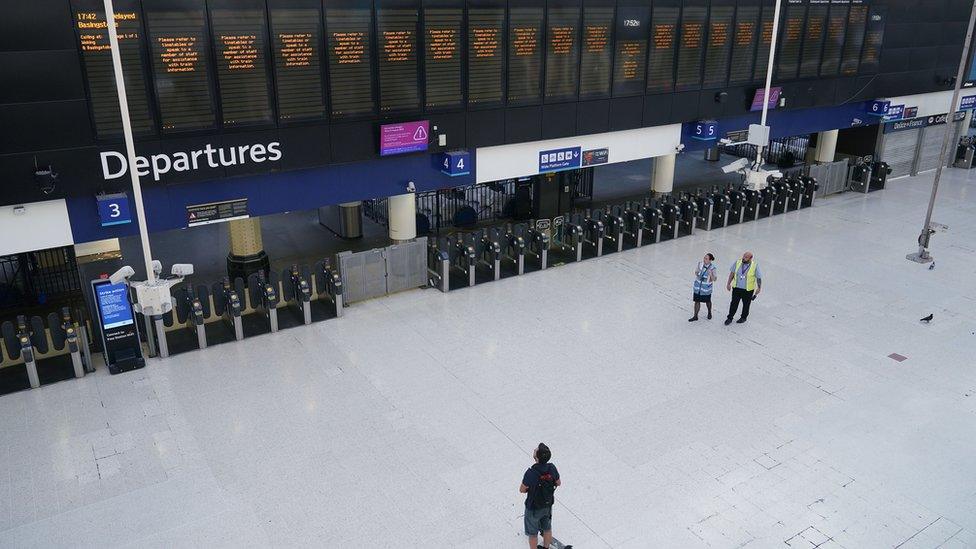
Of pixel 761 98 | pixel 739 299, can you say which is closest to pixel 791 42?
pixel 761 98

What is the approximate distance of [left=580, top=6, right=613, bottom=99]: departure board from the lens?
1283cm

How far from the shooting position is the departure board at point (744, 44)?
14.8m

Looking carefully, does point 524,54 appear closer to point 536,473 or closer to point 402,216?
point 402,216

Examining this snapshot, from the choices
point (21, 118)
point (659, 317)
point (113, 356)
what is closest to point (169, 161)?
point (21, 118)

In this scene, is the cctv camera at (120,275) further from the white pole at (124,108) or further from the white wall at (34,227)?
the white pole at (124,108)

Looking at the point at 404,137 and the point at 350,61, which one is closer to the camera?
the point at 350,61

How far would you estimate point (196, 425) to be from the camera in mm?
8516

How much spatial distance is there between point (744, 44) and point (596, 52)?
13.1 feet

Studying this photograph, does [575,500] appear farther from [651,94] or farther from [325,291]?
[651,94]

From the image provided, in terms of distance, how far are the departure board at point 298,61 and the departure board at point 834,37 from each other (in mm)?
11992

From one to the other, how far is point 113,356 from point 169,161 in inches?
107

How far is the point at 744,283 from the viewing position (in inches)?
426

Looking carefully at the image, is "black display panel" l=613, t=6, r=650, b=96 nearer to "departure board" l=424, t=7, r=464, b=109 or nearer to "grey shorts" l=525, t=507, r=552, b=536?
"departure board" l=424, t=7, r=464, b=109

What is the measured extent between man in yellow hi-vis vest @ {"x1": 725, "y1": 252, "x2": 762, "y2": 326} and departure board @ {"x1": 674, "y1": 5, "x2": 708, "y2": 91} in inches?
201
